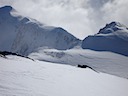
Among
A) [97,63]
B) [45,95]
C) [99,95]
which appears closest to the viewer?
[45,95]

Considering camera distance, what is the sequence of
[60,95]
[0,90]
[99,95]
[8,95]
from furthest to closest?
[99,95] < [60,95] < [0,90] < [8,95]

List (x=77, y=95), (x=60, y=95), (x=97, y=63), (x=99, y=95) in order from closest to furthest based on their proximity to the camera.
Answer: (x=60, y=95)
(x=77, y=95)
(x=99, y=95)
(x=97, y=63)

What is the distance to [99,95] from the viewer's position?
2009 cm

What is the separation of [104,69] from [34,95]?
167 meters

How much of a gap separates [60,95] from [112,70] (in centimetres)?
16157

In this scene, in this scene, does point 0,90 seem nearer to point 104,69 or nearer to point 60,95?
point 60,95

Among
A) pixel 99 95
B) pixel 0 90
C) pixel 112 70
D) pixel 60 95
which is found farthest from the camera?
pixel 112 70

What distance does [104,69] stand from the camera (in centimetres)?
17688

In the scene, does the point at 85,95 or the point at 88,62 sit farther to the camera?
the point at 88,62

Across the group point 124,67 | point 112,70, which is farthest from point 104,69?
point 124,67

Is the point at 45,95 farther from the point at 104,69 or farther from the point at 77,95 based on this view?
the point at 104,69

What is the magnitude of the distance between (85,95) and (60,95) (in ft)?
9.98

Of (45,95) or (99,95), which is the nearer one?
(45,95)

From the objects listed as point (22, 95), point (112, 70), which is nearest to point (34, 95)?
point (22, 95)
